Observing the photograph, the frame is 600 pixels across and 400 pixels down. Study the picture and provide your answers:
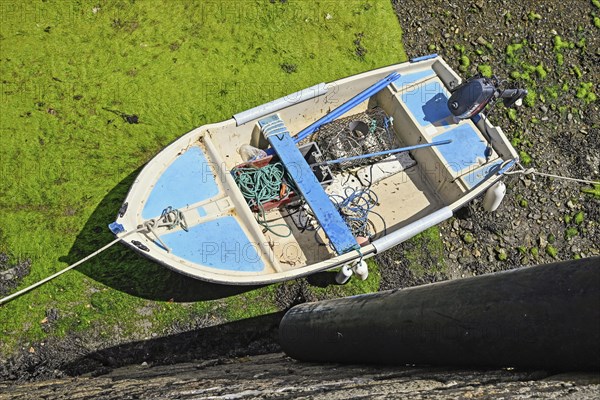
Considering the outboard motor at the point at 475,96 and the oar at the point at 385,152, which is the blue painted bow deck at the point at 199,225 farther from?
the outboard motor at the point at 475,96

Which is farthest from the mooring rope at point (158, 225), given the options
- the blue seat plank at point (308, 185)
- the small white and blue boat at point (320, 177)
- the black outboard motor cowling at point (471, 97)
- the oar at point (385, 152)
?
the black outboard motor cowling at point (471, 97)

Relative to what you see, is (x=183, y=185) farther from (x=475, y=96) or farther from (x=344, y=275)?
(x=475, y=96)

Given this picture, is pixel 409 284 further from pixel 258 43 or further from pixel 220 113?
pixel 258 43

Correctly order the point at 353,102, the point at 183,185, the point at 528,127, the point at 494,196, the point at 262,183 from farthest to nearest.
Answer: the point at 528,127, the point at 353,102, the point at 494,196, the point at 262,183, the point at 183,185

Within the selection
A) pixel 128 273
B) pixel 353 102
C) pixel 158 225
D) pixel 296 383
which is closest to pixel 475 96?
pixel 353 102

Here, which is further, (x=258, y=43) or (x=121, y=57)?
(x=258, y=43)

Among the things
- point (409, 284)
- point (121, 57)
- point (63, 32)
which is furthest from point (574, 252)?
point (63, 32)
